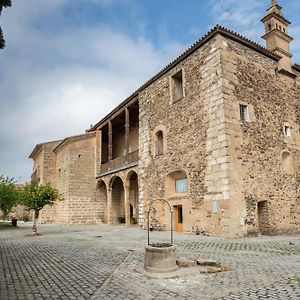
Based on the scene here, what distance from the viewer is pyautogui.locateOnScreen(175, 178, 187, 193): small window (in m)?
15.1

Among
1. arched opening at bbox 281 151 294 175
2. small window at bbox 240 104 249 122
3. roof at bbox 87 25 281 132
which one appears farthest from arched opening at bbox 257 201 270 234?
roof at bbox 87 25 281 132

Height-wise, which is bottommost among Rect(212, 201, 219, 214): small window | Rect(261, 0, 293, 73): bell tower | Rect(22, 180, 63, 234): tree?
Rect(212, 201, 219, 214): small window

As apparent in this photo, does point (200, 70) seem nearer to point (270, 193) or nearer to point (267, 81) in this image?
point (267, 81)

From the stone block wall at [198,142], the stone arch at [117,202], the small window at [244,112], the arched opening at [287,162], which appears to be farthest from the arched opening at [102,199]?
the arched opening at [287,162]

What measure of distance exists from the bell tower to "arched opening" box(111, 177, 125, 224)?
47.5 feet

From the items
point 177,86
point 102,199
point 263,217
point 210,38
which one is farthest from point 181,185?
point 102,199

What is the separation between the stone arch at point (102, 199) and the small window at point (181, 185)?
10.2m

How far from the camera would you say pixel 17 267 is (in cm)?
679

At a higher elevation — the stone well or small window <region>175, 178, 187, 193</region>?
small window <region>175, 178, 187, 193</region>

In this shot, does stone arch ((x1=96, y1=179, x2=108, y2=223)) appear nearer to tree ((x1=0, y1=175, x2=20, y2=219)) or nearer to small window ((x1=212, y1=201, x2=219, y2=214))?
tree ((x1=0, y1=175, x2=20, y2=219))

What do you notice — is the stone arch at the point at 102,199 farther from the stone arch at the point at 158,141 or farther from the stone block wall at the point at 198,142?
the stone arch at the point at 158,141

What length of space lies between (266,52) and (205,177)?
23.9 ft

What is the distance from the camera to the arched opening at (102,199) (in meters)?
24.6

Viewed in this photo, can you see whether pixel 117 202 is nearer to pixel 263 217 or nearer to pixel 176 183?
pixel 176 183
